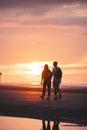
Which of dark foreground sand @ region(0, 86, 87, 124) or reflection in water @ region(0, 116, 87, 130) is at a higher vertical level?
dark foreground sand @ region(0, 86, 87, 124)

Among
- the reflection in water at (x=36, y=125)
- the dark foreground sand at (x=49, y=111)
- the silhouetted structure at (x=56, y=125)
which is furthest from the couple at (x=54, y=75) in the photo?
the silhouetted structure at (x=56, y=125)

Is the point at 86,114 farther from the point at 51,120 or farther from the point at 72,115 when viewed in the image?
the point at 51,120

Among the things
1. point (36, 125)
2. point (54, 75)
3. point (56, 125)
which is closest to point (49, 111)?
point (36, 125)

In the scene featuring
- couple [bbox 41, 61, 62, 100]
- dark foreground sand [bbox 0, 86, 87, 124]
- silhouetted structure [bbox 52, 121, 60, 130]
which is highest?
couple [bbox 41, 61, 62, 100]

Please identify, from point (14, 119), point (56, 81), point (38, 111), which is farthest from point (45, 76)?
point (14, 119)

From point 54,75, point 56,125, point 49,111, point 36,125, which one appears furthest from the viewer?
point 54,75

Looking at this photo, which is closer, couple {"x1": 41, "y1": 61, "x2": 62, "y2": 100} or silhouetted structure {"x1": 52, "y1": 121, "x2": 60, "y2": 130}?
silhouetted structure {"x1": 52, "y1": 121, "x2": 60, "y2": 130}

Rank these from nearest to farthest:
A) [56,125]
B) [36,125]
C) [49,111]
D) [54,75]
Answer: [56,125] → [36,125] → [49,111] → [54,75]

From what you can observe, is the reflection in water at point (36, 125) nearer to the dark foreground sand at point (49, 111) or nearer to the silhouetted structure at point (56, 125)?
the silhouetted structure at point (56, 125)

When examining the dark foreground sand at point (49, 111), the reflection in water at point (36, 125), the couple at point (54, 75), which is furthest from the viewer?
the couple at point (54, 75)

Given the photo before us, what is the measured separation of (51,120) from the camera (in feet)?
87.4

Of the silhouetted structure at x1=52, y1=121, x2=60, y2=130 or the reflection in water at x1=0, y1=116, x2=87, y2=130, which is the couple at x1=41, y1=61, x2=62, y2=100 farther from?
the silhouetted structure at x1=52, y1=121, x2=60, y2=130

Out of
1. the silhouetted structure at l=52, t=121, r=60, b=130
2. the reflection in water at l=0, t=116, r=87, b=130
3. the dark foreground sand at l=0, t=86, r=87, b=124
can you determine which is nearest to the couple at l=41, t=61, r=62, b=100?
the dark foreground sand at l=0, t=86, r=87, b=124

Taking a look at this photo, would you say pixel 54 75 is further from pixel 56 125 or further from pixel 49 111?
pixel 56 125
